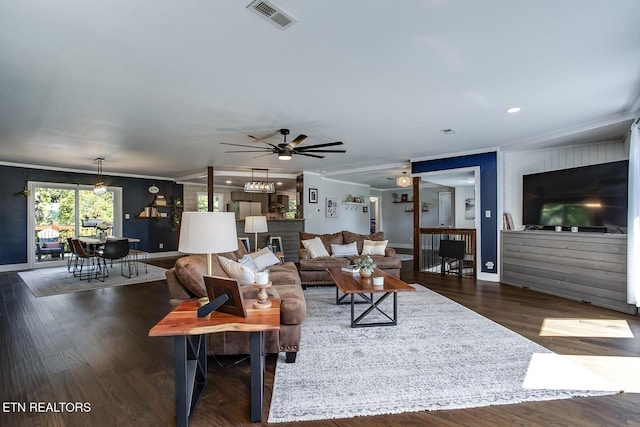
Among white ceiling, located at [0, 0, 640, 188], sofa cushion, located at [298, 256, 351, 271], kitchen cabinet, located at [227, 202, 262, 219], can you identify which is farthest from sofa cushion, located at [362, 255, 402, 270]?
kitchen cabinet, located at [227, 202, 262, 219]

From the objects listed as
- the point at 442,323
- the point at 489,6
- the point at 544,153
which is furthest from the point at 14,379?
the point at 544,153

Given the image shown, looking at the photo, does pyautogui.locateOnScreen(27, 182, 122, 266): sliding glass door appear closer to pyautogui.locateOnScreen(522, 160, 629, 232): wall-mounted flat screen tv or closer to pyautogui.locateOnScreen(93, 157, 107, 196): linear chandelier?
pyautogui.locateOnScreen(93, 157, 107, 196): linear chandelier

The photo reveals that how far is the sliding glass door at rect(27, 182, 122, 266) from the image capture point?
713 cm

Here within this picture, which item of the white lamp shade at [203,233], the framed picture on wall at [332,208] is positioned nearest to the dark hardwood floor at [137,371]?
the white lamp shade at [203,233]

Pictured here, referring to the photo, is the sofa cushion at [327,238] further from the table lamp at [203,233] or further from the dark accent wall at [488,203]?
the table lamp at [203,233]

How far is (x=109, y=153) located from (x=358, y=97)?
537 cm

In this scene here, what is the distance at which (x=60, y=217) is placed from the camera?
24.7 feet

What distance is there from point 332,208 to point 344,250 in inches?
140

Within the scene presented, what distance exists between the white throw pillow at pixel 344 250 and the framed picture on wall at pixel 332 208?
3.30 m

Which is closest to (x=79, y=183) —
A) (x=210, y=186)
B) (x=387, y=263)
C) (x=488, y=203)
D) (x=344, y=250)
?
(x=210, y=186)

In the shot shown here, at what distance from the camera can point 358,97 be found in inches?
126

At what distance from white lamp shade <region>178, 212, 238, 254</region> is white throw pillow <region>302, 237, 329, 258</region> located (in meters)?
3.30

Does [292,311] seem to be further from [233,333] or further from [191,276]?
[191,276]

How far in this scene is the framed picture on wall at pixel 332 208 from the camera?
29.2 ft
